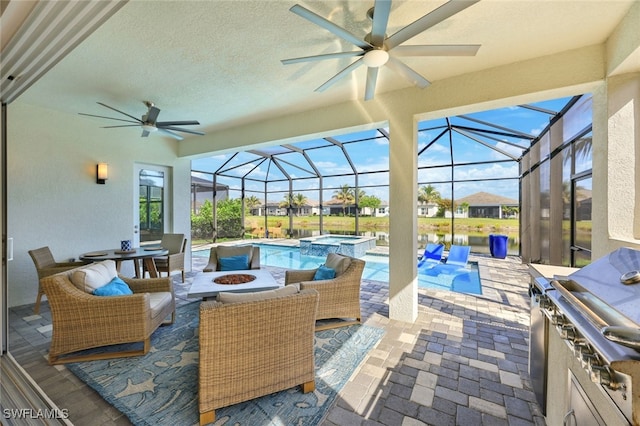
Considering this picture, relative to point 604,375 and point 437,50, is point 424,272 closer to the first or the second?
point 437,50

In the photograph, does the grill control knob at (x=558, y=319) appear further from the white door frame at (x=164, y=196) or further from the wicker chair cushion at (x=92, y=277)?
the white door frame at (x=164, y=196)

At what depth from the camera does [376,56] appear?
2.22m

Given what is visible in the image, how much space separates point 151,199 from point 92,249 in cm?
156

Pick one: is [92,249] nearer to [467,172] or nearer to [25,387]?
[25,387]

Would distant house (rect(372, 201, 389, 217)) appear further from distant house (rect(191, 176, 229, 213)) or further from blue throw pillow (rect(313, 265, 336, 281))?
blue throw pillow (rect(313, 265, 336, 281))

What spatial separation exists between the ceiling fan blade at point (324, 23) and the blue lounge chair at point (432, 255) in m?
6.97

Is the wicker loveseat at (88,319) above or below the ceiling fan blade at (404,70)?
below

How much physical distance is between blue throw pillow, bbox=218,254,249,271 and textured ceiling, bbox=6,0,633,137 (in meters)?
2.58

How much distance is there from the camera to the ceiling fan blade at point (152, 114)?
385cm

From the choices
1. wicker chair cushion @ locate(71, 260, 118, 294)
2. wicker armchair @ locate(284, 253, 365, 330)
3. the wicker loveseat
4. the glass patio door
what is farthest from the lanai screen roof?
the wicker loveseat

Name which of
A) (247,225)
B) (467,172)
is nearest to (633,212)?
(467,172)

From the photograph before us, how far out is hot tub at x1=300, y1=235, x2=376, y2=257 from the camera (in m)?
9.50

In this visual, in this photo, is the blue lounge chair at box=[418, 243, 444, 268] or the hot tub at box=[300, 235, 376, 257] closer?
the blue lounge chair at box=[418, 243, 444, 268]

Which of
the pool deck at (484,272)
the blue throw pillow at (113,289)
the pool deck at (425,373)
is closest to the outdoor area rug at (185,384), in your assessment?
the pool deck at (425,373)
